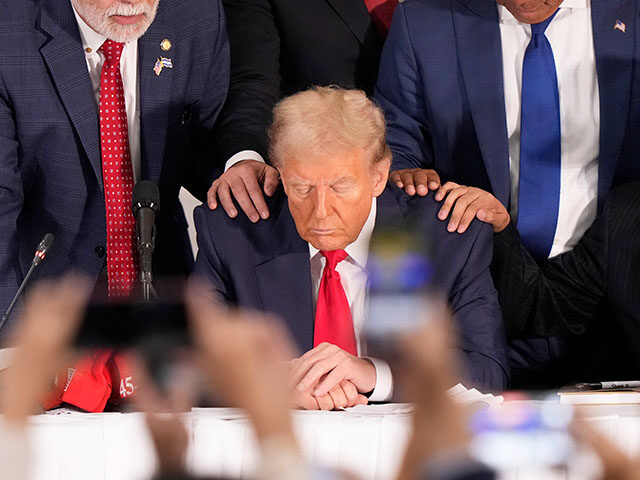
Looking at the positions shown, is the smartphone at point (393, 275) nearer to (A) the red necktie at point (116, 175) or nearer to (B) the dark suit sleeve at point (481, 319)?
(B) the dark suit sleeve at point (481, 319)

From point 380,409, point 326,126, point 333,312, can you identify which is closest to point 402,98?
point 326,126

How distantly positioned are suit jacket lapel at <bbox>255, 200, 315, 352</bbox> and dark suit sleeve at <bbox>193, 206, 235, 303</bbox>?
7 centimetres

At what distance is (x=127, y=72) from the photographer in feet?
7.16

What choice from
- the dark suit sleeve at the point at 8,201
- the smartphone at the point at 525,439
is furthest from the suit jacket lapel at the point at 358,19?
the smartphone at the point at 525,439

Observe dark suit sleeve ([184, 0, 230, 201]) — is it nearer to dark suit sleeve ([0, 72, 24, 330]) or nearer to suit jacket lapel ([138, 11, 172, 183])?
suit jacket lapel ([138, 11, 172, 183])

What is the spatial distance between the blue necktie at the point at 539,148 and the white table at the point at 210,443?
0.86 meters

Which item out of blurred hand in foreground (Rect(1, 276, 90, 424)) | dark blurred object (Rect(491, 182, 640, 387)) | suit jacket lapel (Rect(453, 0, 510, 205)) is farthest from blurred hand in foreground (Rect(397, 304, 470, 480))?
suit jacket lapel (Rect(453, 0, 510, 205))

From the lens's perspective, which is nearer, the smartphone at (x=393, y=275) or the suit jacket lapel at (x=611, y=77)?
the smartphone at (x=393, y=275)

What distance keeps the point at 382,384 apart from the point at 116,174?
0.81 metres

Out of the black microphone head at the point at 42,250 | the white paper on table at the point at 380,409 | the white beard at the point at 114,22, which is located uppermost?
the white beard at the point at 114,22

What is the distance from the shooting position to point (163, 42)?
7.24ft

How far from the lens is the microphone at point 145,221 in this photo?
5.25ft

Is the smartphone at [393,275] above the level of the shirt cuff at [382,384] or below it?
above

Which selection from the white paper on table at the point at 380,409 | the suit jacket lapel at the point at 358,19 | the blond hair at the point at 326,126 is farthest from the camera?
the suit jacket lapel at the point at 358,19
